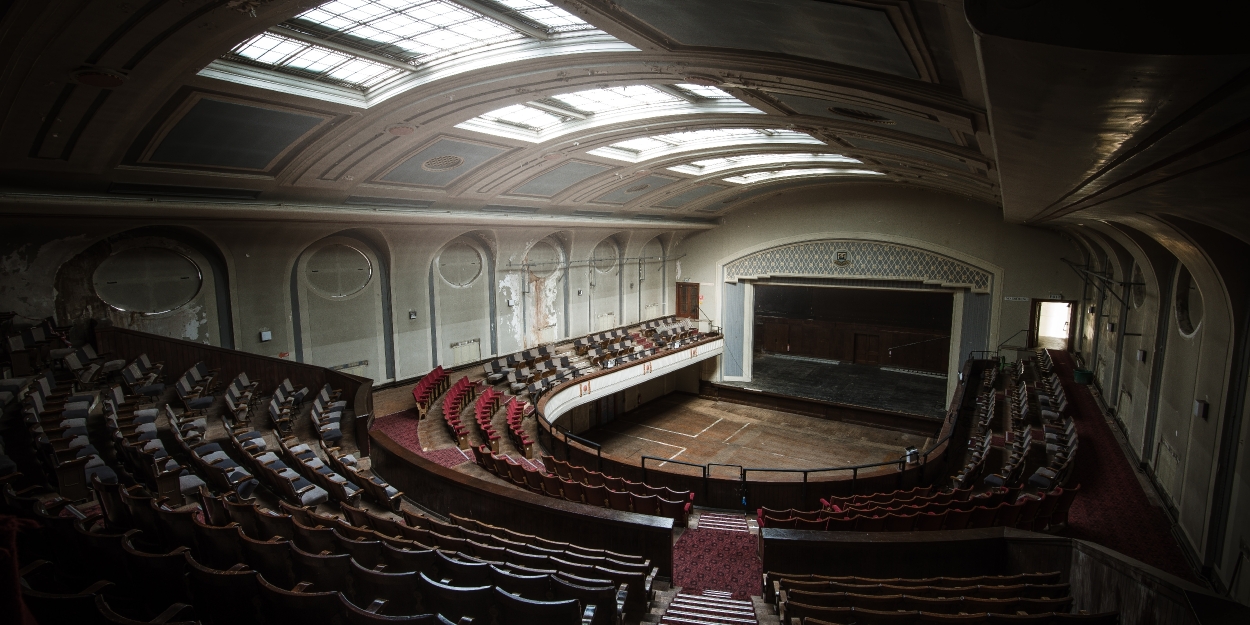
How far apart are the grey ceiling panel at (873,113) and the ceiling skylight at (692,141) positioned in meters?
2.83

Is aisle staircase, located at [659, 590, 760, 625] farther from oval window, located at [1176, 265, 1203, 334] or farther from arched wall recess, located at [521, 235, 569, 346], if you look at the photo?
arched wall recess, located at [521, 235, 569, 346]

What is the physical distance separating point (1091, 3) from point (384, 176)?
11273mm

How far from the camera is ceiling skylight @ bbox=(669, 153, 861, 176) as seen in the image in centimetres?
1440

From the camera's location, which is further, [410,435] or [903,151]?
[903,151]

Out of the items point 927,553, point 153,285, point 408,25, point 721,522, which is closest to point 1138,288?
point 927,553

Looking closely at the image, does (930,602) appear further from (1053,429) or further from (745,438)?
(745,438)

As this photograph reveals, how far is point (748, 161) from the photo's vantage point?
49.8 feet

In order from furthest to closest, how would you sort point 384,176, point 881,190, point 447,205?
point 881,190
point 447,205
point 384,176

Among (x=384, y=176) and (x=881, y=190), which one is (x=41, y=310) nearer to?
(x=384, y=176)

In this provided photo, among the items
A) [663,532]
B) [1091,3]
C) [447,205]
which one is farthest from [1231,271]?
[447,205]

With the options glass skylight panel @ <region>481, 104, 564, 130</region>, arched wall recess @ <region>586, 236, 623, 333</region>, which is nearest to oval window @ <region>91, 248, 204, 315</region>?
glass skylight panel @ <region>481, 104, 564, 130</region>

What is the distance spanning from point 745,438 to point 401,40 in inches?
562

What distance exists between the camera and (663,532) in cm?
558

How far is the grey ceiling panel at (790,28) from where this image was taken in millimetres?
4383
